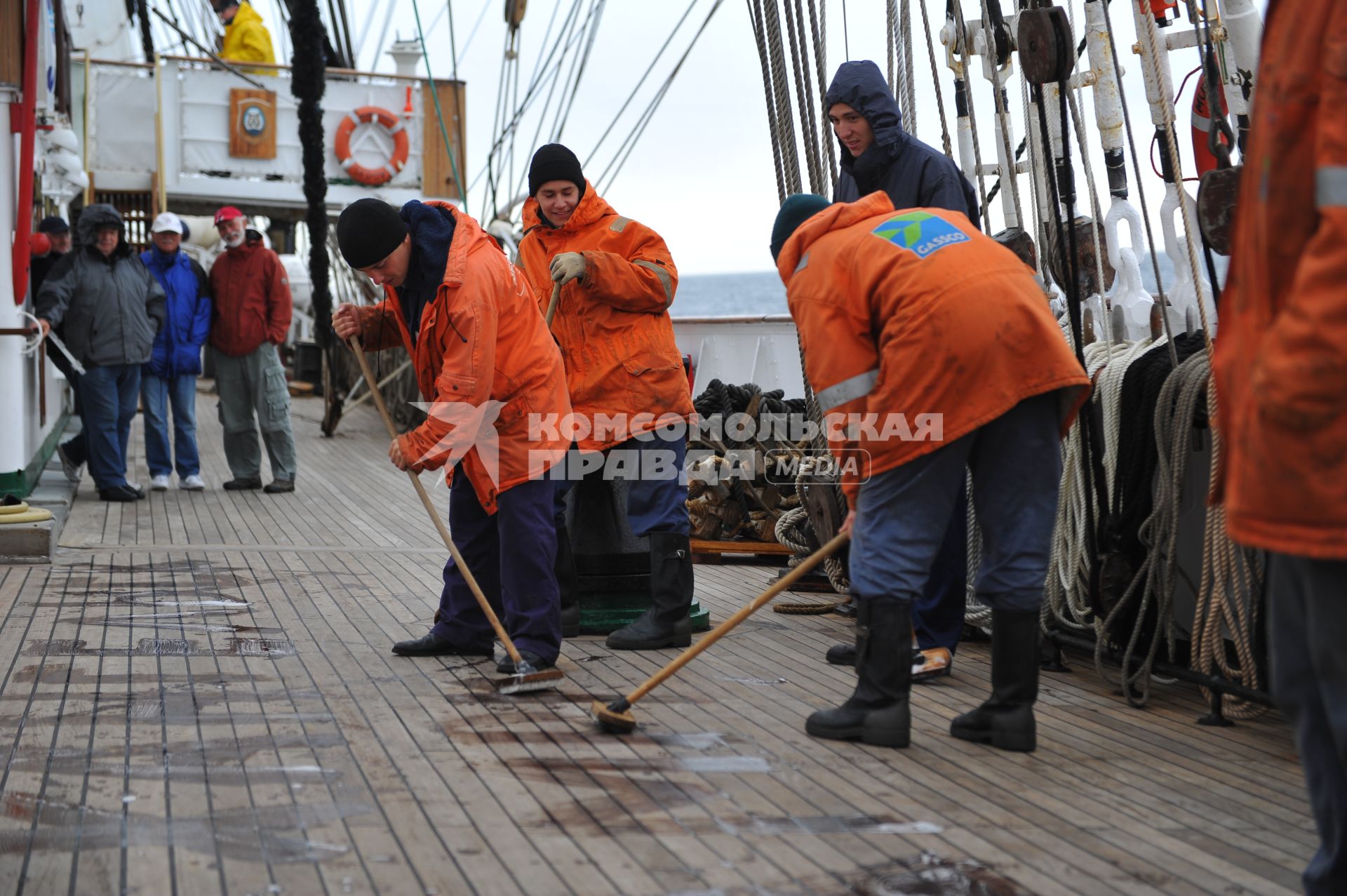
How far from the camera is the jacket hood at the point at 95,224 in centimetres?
879

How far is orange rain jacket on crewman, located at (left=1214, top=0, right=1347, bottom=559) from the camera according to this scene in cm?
193

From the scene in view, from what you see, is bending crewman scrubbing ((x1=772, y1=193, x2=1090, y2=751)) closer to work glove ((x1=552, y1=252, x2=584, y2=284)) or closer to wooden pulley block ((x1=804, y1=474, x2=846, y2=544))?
work glove ((x1=552, y1=252, x2=584, y2=284))

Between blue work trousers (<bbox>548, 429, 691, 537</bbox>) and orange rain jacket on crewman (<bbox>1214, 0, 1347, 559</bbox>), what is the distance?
117 inches

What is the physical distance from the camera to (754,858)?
2.84m

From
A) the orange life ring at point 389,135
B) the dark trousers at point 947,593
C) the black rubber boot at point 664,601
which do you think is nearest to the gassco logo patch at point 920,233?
the dark trousers at point 947,593

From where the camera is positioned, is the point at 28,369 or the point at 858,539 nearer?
the point at 858,539

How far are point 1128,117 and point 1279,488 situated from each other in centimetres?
336

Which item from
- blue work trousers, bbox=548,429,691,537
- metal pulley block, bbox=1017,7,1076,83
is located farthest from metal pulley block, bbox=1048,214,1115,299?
blue work trousers, bbox=548,429,691,537

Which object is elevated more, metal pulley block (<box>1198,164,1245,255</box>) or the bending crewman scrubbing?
metal pulley block (<box>1198,164,1245,255</box>)

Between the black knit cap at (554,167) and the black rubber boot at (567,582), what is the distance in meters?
1.17

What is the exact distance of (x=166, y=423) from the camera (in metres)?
9.38

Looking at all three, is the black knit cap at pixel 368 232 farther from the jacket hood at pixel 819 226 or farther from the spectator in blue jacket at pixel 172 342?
the spectator in blue jacket at pixel 172 342

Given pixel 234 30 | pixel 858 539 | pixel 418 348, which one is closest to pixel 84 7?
pixel 234 30

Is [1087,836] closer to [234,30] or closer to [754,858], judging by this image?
[754,858]
